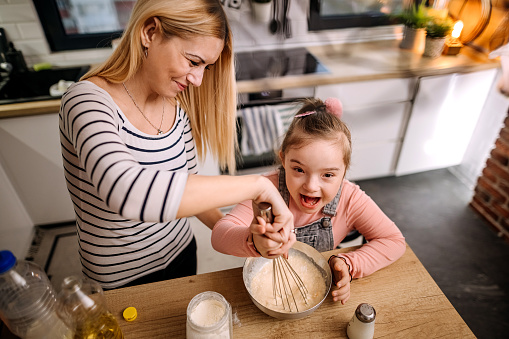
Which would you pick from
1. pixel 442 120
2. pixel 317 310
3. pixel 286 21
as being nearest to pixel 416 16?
pixel 442 120

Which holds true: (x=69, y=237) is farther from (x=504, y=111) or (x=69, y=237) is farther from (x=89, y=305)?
(x=504, y=111)

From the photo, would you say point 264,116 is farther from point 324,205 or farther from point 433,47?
point 433,47

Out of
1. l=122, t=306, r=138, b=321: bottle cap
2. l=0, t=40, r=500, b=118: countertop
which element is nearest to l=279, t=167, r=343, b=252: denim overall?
l=122, t=306, r=138, b=321: bottle cap

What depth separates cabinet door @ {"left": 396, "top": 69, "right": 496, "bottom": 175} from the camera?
2225mm

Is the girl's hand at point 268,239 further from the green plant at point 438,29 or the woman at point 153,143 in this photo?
the green plant at point 438,29

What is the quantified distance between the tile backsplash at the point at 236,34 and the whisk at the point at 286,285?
1.83 meters

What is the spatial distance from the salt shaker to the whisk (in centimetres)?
12

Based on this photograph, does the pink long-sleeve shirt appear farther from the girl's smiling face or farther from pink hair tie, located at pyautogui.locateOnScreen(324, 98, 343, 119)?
pink hair tie, located at pyautogui.locateOnScreen(324, 98, 343, 119)

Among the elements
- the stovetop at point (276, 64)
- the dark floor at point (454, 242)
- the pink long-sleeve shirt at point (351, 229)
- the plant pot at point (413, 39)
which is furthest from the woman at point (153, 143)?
the plant pot at point (413, 39)

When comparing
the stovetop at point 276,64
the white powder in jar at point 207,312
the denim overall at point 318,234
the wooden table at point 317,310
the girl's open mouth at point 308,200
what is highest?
the white powder in jar at point 207,312

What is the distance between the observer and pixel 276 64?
2199 mm

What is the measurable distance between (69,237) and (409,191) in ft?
7.50

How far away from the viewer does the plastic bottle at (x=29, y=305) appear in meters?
0.63

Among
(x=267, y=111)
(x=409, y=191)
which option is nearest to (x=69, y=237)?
(x=267, y=111)
